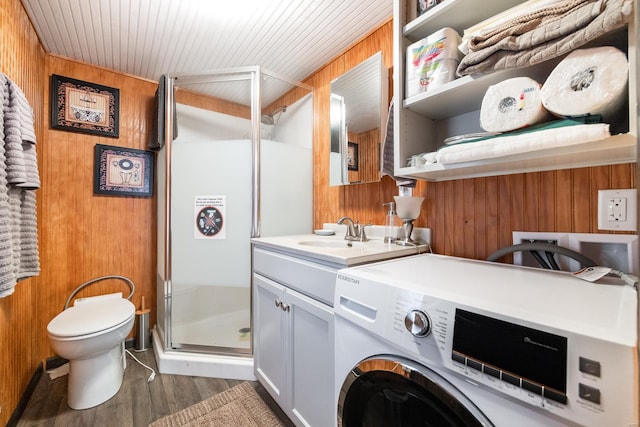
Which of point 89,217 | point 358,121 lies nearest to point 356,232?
point 358,121

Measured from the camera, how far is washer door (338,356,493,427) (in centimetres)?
56

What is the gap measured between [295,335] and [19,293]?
5.07ft

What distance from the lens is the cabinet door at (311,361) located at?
1012 mm

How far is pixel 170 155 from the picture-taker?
187 centimetres

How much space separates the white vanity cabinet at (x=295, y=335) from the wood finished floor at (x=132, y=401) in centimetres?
25

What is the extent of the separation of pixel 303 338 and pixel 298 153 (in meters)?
1.35

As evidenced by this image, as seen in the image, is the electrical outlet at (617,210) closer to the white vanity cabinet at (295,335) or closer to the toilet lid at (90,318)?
the white vanity cabinet at (295,335)

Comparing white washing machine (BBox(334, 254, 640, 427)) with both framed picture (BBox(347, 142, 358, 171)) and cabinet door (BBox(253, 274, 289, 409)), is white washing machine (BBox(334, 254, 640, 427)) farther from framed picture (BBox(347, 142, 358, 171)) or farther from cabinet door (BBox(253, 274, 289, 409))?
framed picture (BBox(347, 142, 358, 171))

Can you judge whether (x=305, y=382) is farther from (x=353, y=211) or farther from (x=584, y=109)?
(x=584, y=109)

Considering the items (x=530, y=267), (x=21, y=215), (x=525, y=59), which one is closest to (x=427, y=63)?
(x=525, y=59)

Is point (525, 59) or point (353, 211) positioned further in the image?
point (353, 211)

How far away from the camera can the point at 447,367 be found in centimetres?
57

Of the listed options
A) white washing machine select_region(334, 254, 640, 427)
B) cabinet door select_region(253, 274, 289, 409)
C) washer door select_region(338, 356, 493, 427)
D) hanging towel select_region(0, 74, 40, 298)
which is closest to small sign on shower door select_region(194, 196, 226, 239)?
cabinet door select_region(253, 274, 289, 409)

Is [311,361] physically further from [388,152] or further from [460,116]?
[460,116]
